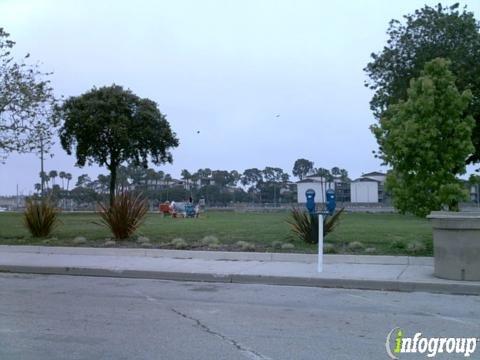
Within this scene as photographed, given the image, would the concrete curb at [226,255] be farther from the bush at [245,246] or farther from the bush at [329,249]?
the bush at [245,246]

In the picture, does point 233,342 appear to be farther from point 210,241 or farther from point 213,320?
point 210,241

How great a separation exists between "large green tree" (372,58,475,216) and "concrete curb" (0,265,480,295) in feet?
16.8

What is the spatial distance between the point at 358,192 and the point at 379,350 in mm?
51586

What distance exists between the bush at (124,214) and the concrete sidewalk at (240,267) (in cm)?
169

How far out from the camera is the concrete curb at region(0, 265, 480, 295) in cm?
1090

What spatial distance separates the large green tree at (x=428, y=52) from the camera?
112ft

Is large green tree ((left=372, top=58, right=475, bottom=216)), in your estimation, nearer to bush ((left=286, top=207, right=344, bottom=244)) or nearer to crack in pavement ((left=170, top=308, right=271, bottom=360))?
bush ((left=286, top=207, right=344, bottom=244))

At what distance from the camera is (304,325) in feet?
26.3

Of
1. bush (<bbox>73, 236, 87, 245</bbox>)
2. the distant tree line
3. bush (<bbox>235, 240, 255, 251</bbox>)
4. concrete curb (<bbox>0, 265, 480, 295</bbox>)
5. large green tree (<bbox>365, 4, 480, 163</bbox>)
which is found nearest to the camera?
concrete curb (<bbox>0, 265, 480, 295</bbox>)

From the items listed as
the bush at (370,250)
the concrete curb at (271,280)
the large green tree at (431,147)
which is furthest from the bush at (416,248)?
the concrete curb at (271,280)

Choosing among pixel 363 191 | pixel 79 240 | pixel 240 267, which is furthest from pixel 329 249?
pixel 363 191

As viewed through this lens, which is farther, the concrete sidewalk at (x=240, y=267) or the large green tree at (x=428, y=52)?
the large green tree at (x=428, y=52)

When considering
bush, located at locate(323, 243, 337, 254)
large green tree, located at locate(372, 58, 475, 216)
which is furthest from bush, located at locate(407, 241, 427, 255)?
bush, located at locate(323, 243, 337, 254)

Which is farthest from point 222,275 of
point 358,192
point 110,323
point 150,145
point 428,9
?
point 358,192
